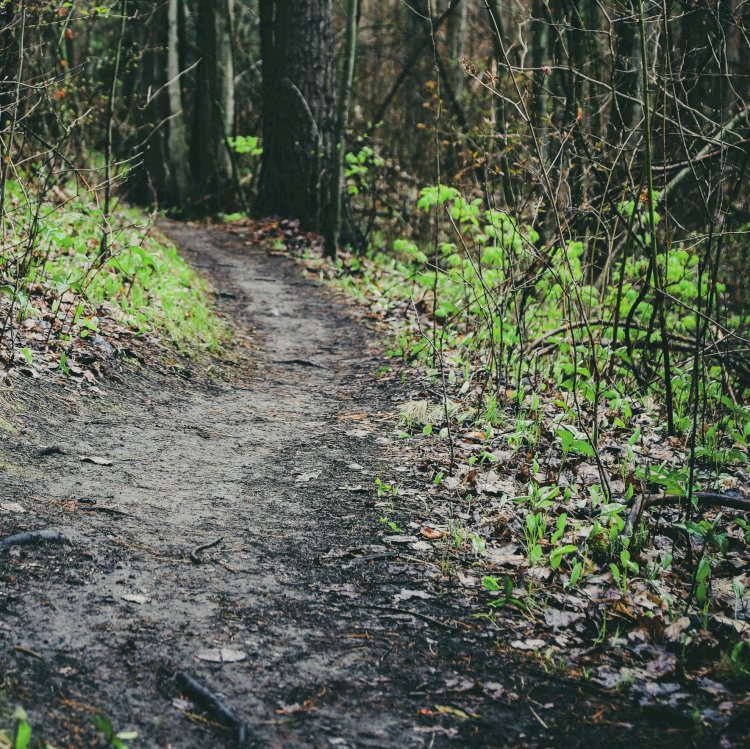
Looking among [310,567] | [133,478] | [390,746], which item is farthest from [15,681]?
[133,478]

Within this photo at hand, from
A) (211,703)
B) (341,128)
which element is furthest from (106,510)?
(341,128)

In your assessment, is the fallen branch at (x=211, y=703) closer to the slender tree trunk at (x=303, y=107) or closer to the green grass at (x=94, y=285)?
the green grass at (x=94, y=285)

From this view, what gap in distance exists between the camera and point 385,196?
555 inches

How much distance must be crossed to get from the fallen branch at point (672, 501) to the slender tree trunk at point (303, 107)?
29.3 feet

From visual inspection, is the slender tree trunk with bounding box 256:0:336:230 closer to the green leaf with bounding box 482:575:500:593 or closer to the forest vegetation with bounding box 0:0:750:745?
the forest vegetation with bounding box 0:0:750:745

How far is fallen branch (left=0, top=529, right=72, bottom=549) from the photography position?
3307 mm

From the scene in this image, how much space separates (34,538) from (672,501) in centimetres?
312

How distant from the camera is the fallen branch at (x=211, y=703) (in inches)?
95.3

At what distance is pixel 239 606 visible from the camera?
3199mm

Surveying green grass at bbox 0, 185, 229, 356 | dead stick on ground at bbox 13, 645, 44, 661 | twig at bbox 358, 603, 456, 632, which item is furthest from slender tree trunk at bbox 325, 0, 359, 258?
dead stick on ground at bbox 13, 645, 44, 661

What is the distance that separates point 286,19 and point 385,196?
3493mm

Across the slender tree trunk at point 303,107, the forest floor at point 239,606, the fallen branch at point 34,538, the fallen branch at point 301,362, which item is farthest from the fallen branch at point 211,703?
the slender tree trunk at point 303,107

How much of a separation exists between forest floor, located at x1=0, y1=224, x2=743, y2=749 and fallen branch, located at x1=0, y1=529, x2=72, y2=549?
3cm

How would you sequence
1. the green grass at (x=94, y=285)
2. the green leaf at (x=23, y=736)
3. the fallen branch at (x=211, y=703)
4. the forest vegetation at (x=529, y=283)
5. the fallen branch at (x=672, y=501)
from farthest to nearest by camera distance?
the green grass at (x=94, y=285), the forest vegetation at (x=529, y=283), the fallen branch at (x=672, y=501), the fallen branch at (x=211, y=703), the green leaf at (x=23, y=736)
